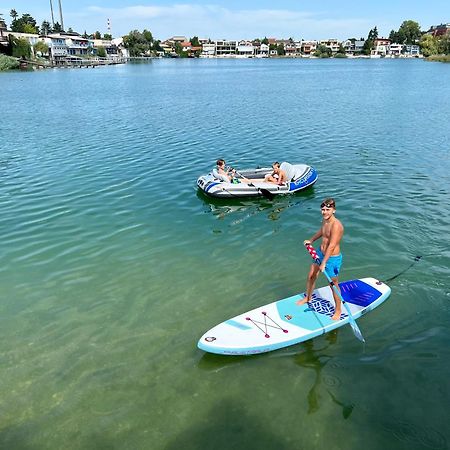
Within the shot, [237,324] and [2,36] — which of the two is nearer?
[237,324]

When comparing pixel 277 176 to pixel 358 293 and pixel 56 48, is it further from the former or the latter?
pixel 56 48

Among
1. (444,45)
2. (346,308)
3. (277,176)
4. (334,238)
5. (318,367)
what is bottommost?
(318,367)

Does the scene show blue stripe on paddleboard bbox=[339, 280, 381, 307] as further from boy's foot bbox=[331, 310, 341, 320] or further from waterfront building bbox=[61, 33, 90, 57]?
waterfront building bbox=[61, 33, 90, 57]

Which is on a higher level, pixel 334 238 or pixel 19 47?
pixel 19 47

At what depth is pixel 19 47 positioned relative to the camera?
452 feet

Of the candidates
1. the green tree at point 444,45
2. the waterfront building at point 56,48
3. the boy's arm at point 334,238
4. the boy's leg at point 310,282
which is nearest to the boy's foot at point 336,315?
the boy's leg at point 310,282

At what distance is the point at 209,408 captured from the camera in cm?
826

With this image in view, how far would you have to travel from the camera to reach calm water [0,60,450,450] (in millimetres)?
7965

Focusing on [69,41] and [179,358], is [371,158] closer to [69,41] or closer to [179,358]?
[179,358]

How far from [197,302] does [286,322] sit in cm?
290

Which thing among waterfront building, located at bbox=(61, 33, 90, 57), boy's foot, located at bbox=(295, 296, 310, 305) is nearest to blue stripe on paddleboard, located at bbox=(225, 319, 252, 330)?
boy's foot, located at bbox=(295, 296, 310, 305)

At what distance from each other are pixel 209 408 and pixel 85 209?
12.8m

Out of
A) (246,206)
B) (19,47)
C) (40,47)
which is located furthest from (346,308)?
(40,47)

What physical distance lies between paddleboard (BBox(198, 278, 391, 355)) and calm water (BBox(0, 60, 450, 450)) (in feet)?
1.17
